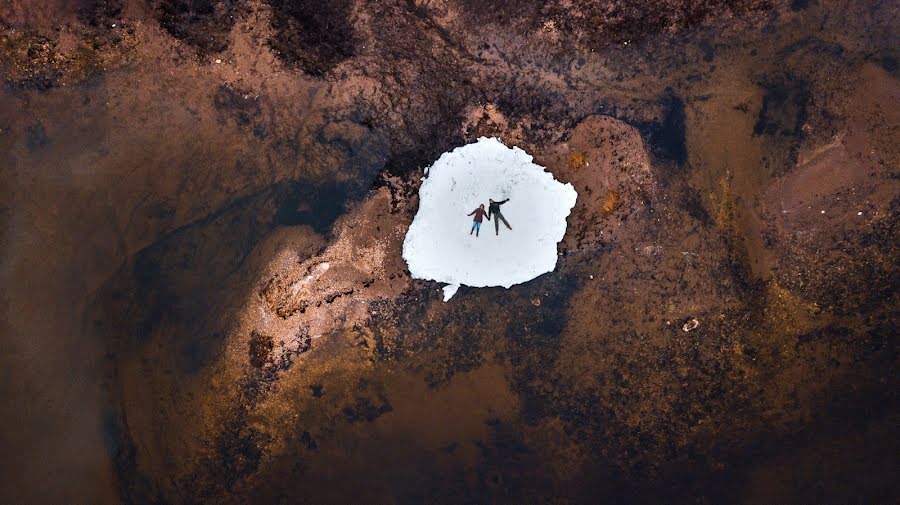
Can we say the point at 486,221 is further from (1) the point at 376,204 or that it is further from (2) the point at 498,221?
(1) the point at 376,204

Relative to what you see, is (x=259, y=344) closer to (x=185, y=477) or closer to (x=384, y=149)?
(x=185, y=477)

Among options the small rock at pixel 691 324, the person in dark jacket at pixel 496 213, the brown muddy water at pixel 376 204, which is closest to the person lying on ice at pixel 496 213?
the person in dark jacket at pixel 496 213

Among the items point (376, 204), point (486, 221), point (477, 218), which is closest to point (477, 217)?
point (477, 218)

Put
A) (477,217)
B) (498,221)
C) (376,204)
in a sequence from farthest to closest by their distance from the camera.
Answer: (376,204) < (498,221) < (477,217)

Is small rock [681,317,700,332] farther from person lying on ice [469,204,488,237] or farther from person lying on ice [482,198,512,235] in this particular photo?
person lying on ice [469,204,488,237]

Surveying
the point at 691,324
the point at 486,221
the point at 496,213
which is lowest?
the point at 691,324

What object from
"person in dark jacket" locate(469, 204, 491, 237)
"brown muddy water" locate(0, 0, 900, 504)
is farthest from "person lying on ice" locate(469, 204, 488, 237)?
"brown muddy water" locate(0, 0, 900, 504)

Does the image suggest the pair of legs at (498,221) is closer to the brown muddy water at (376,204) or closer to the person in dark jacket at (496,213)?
the person in dark jacket at (496,213)
